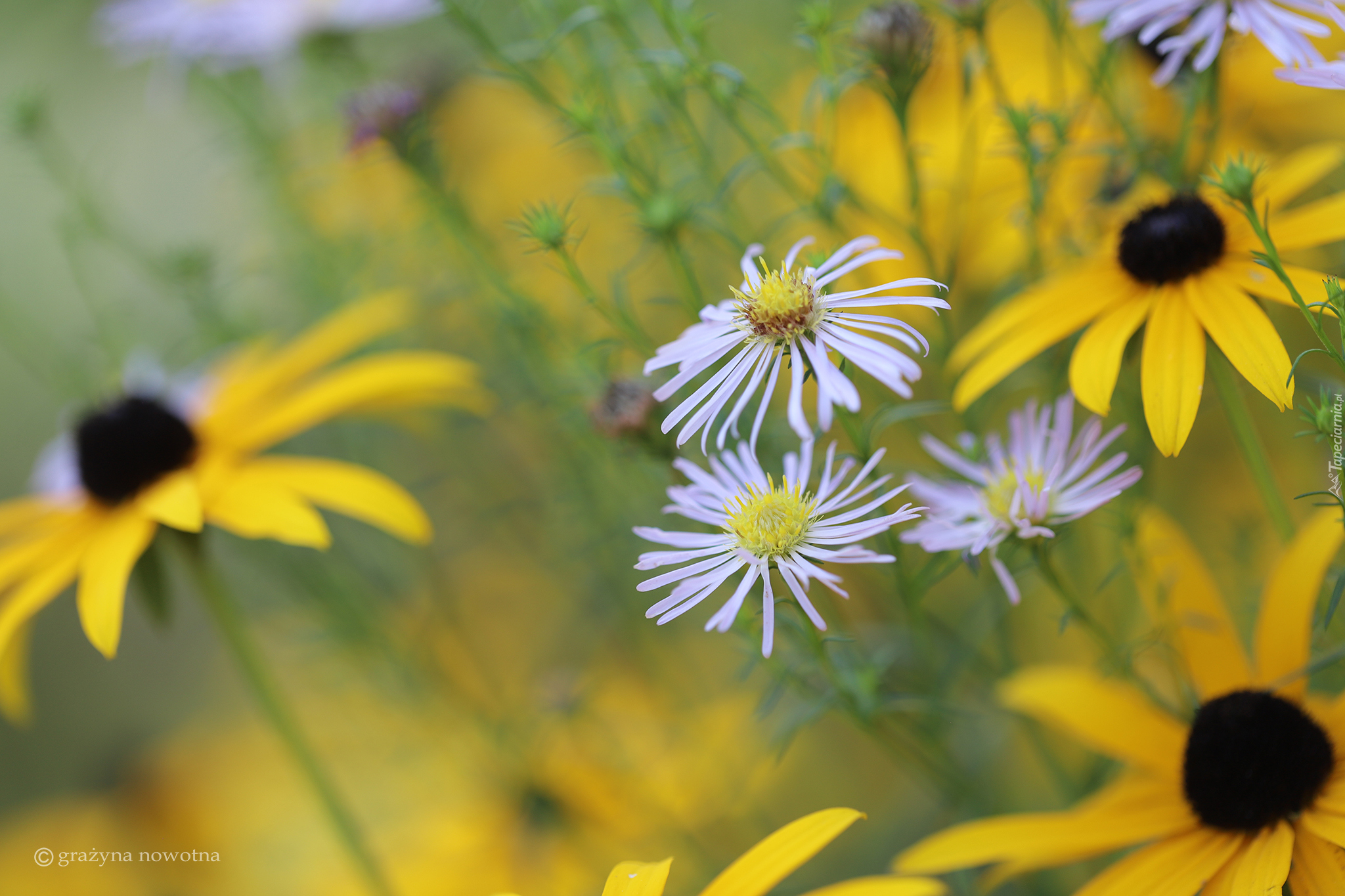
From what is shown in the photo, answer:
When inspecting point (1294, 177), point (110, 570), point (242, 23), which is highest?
point (242, 23)

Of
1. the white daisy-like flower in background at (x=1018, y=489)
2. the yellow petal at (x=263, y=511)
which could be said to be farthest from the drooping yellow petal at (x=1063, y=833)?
the yellow petal at (x=263, y=511)

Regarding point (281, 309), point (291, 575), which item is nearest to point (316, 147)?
point (281, 309)

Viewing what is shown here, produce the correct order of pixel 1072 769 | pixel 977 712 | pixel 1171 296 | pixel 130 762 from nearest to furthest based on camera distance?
pixel 1171 296 → pixel 977 712 → pixel 1072 769 → pixel 130 762

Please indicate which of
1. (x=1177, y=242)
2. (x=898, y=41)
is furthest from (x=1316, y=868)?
(x=898, y=41)

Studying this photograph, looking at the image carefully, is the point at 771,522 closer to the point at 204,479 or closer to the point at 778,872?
the point at 778,872

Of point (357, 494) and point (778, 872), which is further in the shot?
point (357, 494)

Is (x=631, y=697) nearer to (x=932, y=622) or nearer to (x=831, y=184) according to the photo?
(x=932, y=622)

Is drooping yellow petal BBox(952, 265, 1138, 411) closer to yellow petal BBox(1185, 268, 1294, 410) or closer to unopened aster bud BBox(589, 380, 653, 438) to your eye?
yellow petal BBox(1185, 268, 1294, 410)
